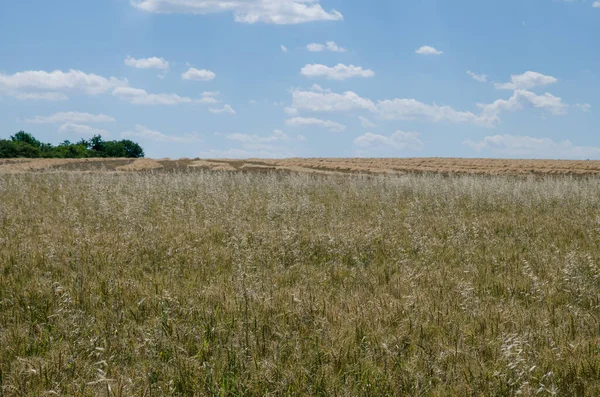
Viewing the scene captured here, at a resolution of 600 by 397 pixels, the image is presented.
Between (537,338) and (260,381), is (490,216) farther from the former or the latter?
(260,381)

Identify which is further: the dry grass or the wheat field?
the dry grass

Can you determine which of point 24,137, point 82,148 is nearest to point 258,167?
point 82,148

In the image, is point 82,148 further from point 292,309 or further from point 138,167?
point 292,309

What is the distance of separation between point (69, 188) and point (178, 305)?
39.1 ft

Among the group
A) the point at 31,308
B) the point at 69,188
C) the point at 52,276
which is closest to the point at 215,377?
the point at 31,308

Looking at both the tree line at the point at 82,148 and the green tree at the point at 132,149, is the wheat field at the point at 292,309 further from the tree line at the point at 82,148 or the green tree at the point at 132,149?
the green tree at the point at 132,149

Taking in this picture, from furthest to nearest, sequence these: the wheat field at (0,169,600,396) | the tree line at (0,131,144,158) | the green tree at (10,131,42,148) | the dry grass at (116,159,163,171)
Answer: the green tree at (10,131,42,148) → the tree line at (0,131,144,158) → the dry grass at (116,159,163,171) → the wheat field at (0,169,600,396)

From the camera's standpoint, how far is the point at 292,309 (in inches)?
174

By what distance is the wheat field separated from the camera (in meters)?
3.32

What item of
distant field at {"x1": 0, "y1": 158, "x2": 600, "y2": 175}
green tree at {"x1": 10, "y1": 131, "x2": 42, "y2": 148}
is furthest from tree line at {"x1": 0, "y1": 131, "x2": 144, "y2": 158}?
distant field at {"x1": 0, "y1": 158, "x2": 600, "y2": 175}

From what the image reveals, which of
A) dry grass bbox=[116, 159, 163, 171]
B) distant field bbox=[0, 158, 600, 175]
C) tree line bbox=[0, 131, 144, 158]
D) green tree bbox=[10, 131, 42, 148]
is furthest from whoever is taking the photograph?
green tree bbox=[10, 131, 42, 148]

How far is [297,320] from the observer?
4281mm

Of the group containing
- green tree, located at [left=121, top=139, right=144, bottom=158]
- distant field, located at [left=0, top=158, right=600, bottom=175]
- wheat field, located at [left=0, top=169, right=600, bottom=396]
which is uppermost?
green tree, located at [left=121, top=139, right=144, bottom=158]

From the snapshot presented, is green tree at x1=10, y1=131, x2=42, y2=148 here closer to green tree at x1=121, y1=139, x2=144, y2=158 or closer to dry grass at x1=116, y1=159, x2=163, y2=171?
green tree at x1=121, y1=139, x2=144, y2=158
